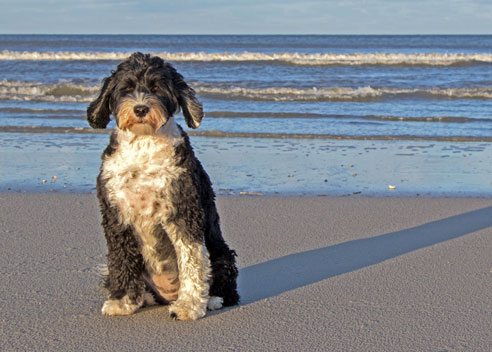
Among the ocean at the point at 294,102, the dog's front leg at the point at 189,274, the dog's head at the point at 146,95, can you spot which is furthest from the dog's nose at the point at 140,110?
the ocean at the point at 294,102

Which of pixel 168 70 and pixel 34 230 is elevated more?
pixel 168 70

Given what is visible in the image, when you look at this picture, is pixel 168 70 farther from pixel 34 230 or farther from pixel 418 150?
pixel 418 150

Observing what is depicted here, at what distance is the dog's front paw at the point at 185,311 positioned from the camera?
3840 millimetres

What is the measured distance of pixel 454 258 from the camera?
16.9 feet

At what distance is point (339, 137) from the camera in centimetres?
1136

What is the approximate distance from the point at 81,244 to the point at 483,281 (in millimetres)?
3105

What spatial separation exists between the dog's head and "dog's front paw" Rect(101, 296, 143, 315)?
105 centimetres

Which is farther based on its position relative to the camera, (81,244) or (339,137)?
(339,137)

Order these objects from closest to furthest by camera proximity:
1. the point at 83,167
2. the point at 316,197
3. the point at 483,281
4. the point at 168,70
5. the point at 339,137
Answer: the point at 168,70
the point at 483,281
the point at 316,197
the point at 83,167
the point at 339,137

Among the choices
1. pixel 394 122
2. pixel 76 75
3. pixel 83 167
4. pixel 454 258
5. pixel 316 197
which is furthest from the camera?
pixel 76 75

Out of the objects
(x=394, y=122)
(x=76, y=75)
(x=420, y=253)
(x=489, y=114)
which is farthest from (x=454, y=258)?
(x=76, y=75)

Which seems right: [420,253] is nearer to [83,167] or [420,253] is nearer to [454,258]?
[454,258]

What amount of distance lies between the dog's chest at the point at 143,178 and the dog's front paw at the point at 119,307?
0.59 metres

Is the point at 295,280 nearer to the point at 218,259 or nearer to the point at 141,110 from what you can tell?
the point at 218,259
